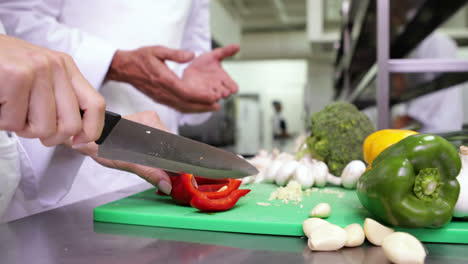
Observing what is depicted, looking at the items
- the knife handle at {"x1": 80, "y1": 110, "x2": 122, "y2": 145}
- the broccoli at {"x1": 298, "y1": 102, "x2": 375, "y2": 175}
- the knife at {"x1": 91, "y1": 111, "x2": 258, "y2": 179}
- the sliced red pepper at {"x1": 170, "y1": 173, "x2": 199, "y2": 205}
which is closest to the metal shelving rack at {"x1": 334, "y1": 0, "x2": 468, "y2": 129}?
the broccoli at {"x1": 298, "y1": 102, "x2": 375, "y2": 175}

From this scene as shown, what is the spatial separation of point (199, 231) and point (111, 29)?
3.36 feet

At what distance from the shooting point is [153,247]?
51 centimetres

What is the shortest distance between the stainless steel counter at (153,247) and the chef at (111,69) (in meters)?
0.15

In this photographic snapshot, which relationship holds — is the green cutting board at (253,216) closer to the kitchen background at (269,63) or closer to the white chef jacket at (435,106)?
the white chef jacket at (435,106)

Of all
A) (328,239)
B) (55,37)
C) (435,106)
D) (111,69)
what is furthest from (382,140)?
(435,106)

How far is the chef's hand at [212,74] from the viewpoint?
3.85 feet

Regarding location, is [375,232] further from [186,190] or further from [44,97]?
[44,97]

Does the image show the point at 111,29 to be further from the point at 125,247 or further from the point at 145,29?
the point at 125,247

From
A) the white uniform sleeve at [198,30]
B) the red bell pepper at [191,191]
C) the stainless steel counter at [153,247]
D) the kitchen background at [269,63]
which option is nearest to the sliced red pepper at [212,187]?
the red bell pepper at [191,191]

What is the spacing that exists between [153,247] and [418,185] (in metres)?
0.37

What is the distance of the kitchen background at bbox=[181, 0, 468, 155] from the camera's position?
758cm

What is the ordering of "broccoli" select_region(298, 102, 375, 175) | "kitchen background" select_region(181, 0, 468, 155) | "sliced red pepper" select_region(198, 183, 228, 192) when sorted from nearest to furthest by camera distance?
"sliced red pepper" select_region(198, 183, 228, 192) → "broccoli" select_region(298, 102, 375, 175) → "kitchen background" select_region(181, 0, 468, 155)

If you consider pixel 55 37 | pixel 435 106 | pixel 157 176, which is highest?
pixel 55 37

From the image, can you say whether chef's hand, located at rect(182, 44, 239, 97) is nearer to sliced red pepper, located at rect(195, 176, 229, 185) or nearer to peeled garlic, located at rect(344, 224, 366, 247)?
sliced red pepper, located at rect(195, 176, 229, 185)
